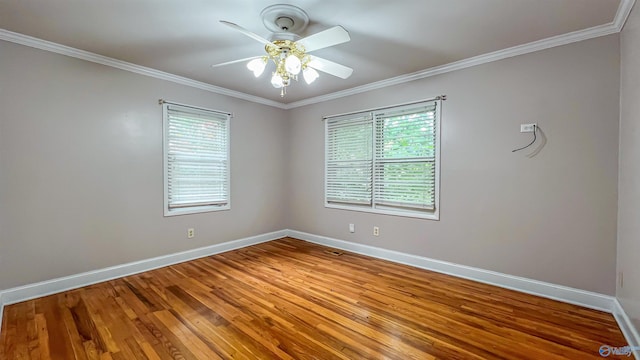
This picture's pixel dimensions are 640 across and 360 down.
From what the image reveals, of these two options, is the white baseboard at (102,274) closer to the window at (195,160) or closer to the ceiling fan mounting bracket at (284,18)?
the window at (195,160)

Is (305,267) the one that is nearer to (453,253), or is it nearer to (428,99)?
(453,253)

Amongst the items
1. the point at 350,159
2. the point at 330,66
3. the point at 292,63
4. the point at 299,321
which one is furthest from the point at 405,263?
the point at 292,63

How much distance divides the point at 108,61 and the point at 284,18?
2201 millimetres

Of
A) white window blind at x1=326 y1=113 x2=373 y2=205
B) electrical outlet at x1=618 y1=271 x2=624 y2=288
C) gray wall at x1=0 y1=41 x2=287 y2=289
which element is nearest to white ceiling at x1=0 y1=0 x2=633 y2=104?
gray wall at x1=0 y1=41 x2=287 y2=289

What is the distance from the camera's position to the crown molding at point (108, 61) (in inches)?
98.7

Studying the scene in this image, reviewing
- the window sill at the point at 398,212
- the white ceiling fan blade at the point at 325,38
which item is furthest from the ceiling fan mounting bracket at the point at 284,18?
the window sill at the point at 398,212

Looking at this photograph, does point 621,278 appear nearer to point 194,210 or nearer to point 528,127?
point 528,127

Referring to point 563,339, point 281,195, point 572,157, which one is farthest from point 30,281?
point 572,157

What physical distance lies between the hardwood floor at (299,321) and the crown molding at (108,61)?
2.39 m

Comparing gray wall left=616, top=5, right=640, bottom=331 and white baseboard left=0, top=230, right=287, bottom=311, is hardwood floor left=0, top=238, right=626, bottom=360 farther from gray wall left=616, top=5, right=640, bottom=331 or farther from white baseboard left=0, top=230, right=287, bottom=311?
gray wall left=616, top=5, right=640, bottom=331

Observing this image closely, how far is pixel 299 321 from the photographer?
223 centimetres

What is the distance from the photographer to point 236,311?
2.39 metres

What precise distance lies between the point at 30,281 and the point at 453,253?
4363 mm

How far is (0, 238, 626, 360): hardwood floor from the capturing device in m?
1.87
